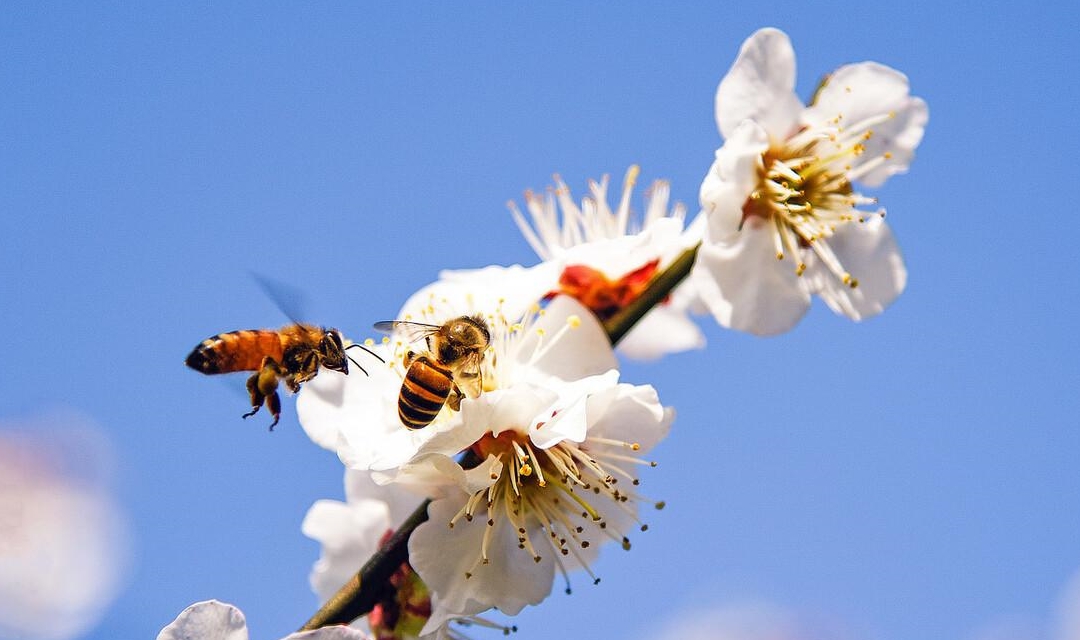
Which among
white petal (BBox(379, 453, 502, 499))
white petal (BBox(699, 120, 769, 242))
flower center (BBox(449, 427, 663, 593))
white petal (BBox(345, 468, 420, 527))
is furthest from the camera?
white petal (BBox(345, 468, 420, 527))

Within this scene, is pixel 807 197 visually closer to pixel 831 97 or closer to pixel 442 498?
pixel 831 97

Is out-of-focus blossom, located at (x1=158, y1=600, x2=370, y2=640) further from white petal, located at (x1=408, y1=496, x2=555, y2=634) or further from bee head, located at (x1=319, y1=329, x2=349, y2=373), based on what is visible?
bee head, located at (x1=319, y1=329, x2=349, y2=373)

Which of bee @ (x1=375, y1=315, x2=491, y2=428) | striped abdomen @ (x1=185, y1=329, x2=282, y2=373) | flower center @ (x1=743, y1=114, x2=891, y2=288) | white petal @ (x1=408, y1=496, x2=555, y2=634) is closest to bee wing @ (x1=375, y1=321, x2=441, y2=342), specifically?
bee @ (x1=375, y1=315, x2=491, y2=428)

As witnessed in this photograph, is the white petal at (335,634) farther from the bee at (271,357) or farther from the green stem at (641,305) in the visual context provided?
the green stem at (641,305)

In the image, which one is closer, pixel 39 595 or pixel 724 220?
pixel 724 220

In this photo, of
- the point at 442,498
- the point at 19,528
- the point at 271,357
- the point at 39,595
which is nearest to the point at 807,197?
the point at 442,498

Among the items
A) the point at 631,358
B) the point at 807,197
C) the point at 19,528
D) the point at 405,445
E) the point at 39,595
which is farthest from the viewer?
the point at 39,595
